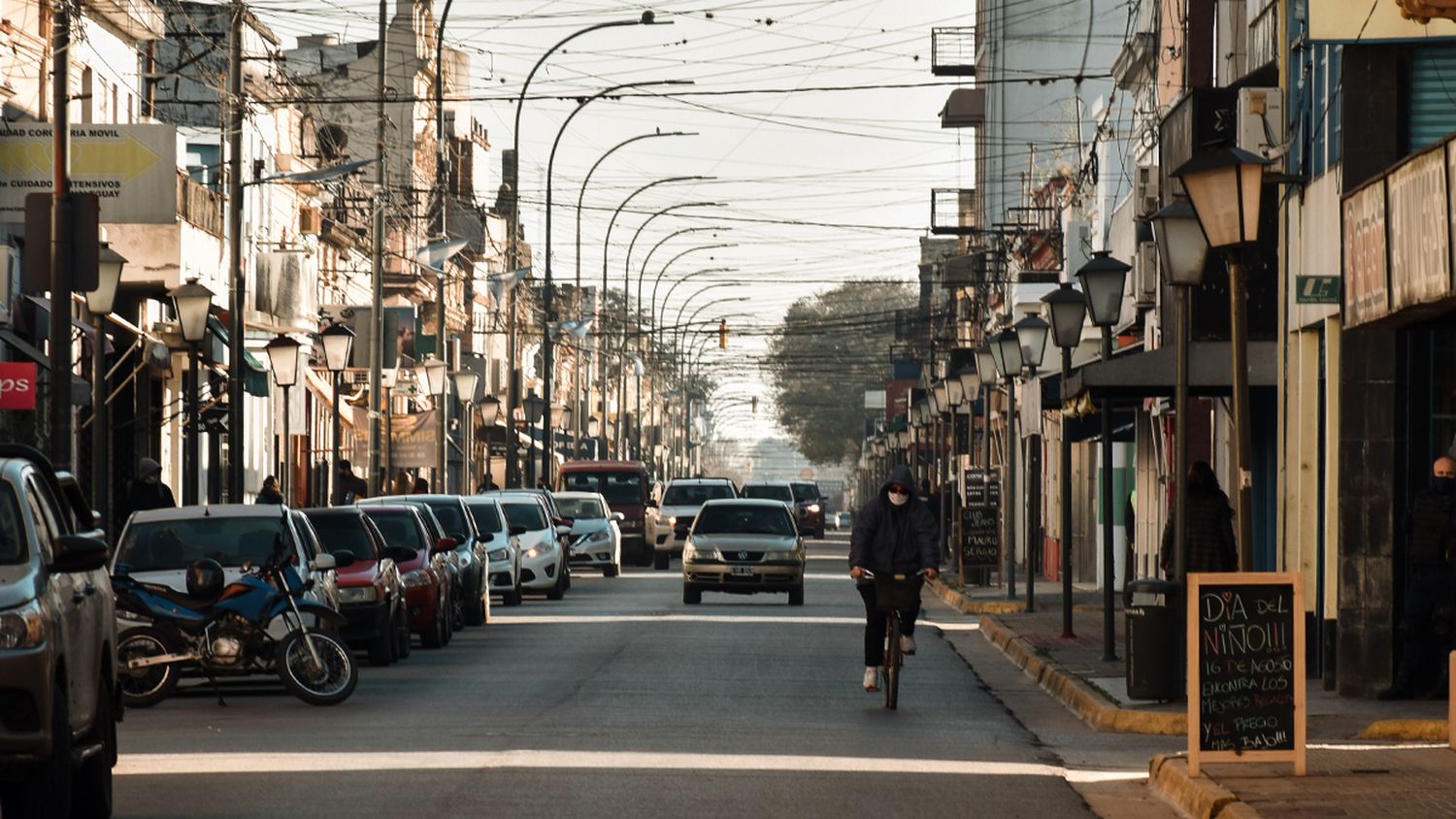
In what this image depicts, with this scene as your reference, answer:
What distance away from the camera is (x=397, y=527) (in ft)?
99.9

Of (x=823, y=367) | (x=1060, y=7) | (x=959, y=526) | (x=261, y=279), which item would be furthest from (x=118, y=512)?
(x=823, y=367)

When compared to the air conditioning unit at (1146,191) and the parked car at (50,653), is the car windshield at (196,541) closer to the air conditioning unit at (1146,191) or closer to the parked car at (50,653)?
the parked car at (50,653)

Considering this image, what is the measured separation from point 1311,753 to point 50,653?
7.86 meters

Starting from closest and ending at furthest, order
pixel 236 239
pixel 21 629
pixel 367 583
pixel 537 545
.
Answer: pixel 21 629 → pixel 367 583 → pixel 236 239 → pixel 537 545

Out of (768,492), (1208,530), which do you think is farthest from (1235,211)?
(768,492)

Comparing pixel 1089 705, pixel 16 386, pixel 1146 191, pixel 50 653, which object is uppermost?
pixel 1146 191

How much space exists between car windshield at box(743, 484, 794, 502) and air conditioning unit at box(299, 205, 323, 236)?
1329 cm

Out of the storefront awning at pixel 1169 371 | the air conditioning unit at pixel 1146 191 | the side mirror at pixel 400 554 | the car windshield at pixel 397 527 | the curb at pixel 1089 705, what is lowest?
the curb at pixel 1089 705

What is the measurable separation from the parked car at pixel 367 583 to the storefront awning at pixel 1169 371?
692 cm

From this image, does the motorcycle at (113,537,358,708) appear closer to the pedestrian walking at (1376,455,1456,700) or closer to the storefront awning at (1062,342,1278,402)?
the pedestrian walking at (1376,455,1456,700)

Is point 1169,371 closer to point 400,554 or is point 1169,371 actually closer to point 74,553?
point 400,554

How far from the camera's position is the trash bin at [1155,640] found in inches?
758

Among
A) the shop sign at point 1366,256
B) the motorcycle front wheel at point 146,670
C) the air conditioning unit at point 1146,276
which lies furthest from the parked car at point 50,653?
the air conditioning unit at point 1146,276

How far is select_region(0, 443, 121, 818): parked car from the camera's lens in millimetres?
10984
